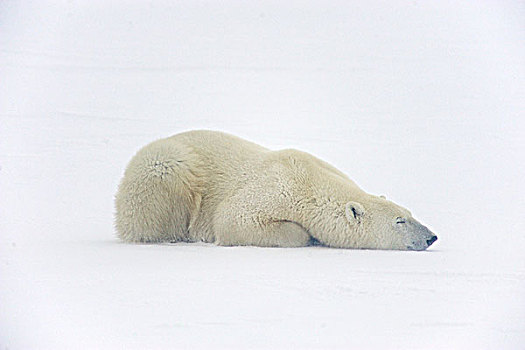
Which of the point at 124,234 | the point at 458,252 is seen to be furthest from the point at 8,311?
the point at 458,252

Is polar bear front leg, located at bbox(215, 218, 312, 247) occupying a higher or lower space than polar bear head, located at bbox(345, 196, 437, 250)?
lower

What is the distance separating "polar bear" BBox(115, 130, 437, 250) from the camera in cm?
614

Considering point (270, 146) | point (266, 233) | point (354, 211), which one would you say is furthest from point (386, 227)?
point (270, 146)

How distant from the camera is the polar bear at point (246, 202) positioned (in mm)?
6137

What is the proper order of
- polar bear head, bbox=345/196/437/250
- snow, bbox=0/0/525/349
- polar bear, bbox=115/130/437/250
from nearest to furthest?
snow, bbox=0/0/525/349 → polar bear head, bbox=345/196/437/250 → polar bear, bbox=115/130/437/250

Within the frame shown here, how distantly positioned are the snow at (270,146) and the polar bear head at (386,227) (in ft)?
0.66

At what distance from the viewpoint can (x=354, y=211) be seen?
20.2 feet

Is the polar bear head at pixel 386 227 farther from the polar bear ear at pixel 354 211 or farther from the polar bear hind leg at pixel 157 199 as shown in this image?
the polar bear hind leg at pixel 157 199

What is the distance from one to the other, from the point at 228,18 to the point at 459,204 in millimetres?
13231

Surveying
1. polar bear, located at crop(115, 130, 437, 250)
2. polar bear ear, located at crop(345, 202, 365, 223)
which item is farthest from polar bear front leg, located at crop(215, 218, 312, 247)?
polar bear ear, located at crop(345, 202, 365, 223)

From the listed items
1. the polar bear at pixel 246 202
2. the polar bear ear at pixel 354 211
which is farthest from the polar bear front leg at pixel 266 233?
the polar bear ear at pixel 354 211

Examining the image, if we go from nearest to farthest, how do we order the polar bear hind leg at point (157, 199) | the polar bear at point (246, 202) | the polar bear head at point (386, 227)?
the polar bear head at point (386, 227), the polar bear at point (246, 202), the polar bear hind leg at point (157, 199)

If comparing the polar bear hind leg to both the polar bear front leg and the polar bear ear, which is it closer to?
the polar bear front leg

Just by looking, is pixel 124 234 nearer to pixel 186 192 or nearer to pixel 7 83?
pixel 186 192
